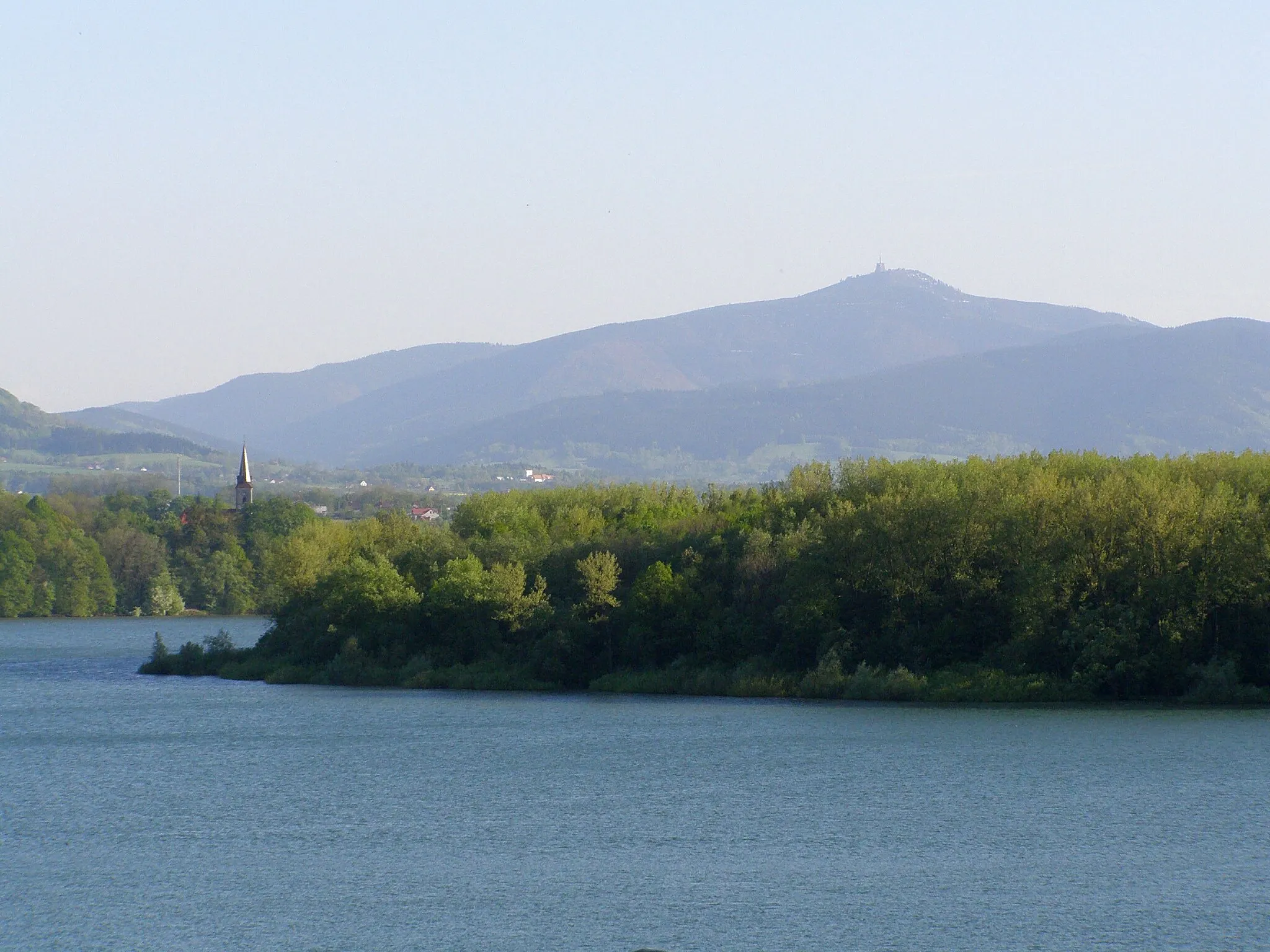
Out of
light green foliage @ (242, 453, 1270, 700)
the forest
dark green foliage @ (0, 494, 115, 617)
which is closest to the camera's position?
light green foliage @ (242, 453, 1270, 700)

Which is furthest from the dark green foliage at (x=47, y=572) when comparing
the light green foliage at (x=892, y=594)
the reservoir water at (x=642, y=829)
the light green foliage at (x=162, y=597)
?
the reservoir water at (x=642, y=829)

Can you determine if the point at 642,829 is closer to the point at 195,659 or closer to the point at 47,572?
the point at 195,659

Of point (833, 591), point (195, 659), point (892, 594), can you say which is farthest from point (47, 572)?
point (892, 594)

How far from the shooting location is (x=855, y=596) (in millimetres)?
62906

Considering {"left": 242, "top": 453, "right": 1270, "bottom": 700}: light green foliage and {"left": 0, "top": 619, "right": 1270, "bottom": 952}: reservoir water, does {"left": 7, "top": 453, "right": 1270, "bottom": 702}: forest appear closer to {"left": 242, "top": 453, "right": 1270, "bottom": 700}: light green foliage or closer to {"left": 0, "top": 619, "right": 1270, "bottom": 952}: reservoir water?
{"left": 242, "top": 453, "right": 1270, "bottom": 700}: light green foliage

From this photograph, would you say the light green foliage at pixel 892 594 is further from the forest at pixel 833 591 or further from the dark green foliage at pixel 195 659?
the dark green foliage at pixel 195 659

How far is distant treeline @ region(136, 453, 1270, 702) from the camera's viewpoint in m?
57.2

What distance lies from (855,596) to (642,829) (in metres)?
26.5

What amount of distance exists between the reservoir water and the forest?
3442 millimetres

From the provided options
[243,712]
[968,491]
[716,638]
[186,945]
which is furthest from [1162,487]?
[186,945]

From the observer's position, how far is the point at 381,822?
39531 mm

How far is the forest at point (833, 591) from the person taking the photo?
188 feet

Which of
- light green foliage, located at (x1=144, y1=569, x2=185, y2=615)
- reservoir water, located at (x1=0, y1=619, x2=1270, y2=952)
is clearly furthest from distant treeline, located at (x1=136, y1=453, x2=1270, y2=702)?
light green foliage, located at (x1=144, y1=569, x2=185, y2=615)

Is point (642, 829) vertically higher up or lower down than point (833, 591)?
lower down
